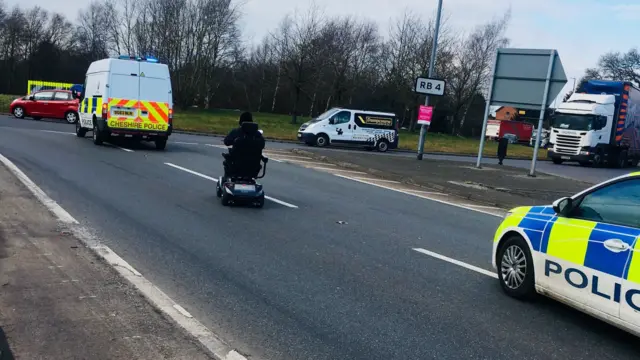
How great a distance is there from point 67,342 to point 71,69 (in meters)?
78.3

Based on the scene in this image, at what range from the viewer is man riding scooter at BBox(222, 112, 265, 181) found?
423 inches

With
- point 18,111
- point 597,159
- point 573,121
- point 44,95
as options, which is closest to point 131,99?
point 44,95

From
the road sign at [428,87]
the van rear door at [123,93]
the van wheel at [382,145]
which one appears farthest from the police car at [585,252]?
the van wheel at [382,145]

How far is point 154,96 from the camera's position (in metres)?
19.8

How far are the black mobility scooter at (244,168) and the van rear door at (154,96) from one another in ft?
31.9

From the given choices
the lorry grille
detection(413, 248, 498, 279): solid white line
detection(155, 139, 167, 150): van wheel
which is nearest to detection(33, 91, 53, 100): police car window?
detection(155, 139, 167, 150): van wheel

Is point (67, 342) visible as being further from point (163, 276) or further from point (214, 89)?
point (214, 89)

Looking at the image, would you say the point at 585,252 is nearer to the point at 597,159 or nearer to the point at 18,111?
the point at 597,159

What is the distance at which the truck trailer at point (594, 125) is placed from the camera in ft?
107

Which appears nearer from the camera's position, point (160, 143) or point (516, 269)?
point (516, 269)

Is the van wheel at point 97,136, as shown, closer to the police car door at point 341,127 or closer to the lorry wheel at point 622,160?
the police car door at point 341,127

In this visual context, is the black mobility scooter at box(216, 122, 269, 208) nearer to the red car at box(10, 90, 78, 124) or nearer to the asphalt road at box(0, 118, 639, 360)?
the asphalt road at box(0, 118, 639, 360)

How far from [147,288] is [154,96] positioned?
14.9 m

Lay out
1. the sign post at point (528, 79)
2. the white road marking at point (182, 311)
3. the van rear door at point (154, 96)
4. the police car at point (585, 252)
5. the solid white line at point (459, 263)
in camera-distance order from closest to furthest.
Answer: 1. the police car at point (585, 252)
2. the white road marking at point (182, 311)
3. the solid white line at point (459, 263)
4. the sign post at point (528, 79)
5. the van rear door at point (154, 96)
